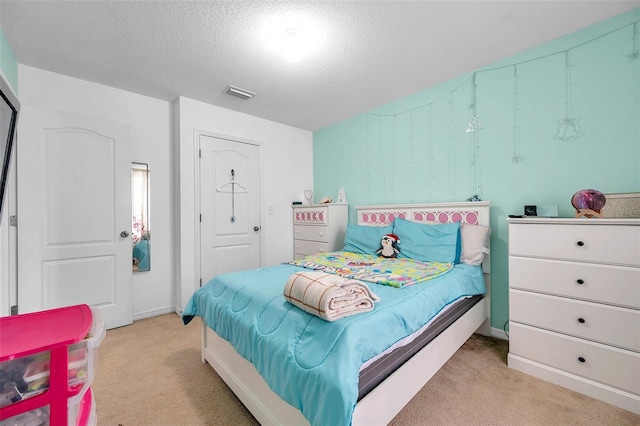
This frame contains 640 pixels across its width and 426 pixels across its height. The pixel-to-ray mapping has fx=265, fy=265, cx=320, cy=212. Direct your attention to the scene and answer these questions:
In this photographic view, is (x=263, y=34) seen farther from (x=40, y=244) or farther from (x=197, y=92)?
(x=40, y=244)

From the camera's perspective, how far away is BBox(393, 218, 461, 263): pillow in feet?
7.57

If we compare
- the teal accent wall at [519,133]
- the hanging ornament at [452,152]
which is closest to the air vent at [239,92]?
the teal accent wall at [519,133]

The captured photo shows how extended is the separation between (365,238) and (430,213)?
2.39ft

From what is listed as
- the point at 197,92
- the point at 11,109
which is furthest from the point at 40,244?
the point at 197,92

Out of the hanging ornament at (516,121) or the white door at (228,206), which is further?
the white door at (228,206)

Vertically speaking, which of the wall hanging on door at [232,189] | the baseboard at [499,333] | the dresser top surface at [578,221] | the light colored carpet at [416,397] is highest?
the wall hanging on door at [232,189]

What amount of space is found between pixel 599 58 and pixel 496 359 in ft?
7.73

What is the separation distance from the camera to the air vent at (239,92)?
2789mm

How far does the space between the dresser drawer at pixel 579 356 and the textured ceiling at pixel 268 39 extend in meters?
2.20

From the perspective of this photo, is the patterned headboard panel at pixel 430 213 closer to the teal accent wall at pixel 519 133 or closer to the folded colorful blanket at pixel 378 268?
the teal accent wall at pixel 519 133

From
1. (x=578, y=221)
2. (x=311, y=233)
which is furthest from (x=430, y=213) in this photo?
(x=311, y=233)

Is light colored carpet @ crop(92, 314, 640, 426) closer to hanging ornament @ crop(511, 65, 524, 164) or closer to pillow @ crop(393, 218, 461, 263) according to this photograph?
pillow @ crop(393, 218, 461, 263)

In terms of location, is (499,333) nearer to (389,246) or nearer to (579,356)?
(579,356)

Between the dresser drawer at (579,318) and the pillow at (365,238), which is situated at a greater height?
the pillow at (365,238)
